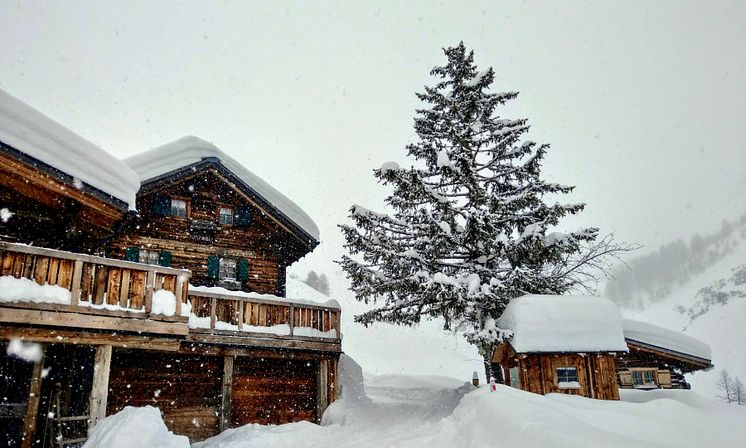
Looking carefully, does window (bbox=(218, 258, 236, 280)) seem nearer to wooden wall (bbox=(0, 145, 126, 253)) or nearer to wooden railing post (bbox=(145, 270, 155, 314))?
wooden wall (bbox=(0, 145, 126, 253))

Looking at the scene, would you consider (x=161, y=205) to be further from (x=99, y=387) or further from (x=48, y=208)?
(x=99, y=387)

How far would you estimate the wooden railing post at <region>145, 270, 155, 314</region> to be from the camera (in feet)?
31.6

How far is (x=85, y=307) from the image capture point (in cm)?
884

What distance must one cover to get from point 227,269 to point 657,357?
15333 mm

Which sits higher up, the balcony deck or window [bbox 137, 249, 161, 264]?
window [bbox 137, 249, 161, 264]

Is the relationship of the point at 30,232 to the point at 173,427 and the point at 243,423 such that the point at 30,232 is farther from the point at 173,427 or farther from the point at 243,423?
the point at 243,423

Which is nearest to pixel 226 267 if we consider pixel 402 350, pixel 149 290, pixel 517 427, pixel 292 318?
pixel 292 318

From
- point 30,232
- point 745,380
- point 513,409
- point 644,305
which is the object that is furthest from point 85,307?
point 644,305

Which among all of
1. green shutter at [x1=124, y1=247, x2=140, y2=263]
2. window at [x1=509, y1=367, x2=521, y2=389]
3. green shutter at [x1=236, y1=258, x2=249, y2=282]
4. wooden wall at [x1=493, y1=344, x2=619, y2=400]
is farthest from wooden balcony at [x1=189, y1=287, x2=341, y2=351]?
wooden wall at [x1=493, y1=344, x2=619, y2=400]

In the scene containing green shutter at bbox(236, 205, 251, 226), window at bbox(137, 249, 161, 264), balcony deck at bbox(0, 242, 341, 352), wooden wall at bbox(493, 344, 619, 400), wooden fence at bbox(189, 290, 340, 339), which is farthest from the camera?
green shutter at bbox(236, 205, 251, 226)

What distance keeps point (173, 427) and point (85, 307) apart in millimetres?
5444

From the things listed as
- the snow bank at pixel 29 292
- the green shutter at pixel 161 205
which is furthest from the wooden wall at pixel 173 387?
the green shutter at pixel 161 205

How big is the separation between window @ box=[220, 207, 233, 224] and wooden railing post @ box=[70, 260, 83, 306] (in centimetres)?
870

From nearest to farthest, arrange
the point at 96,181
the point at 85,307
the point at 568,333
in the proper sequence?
the point at 85,307 → the point at 96,181 → the point at 568,333
